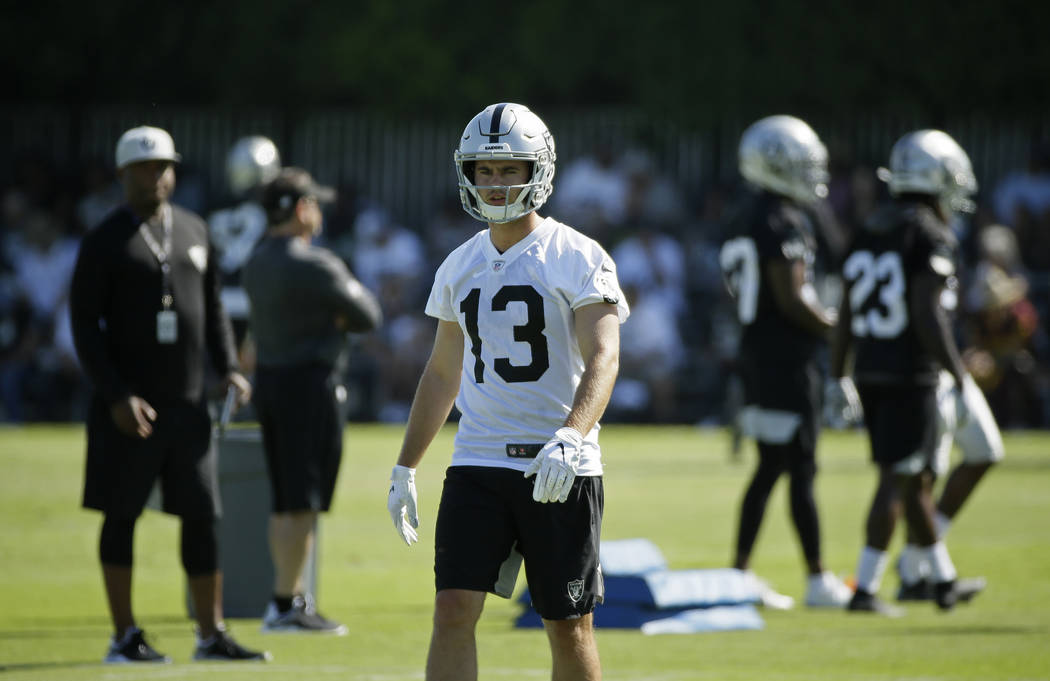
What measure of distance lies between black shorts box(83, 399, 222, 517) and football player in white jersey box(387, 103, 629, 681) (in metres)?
2.07

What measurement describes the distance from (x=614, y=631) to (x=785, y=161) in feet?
9.57

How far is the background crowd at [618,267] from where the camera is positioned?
813 inches

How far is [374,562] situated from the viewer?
11.3 metres

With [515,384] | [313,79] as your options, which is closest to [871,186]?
[313,79]

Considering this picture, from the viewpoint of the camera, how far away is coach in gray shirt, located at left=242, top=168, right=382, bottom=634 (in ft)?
28.8

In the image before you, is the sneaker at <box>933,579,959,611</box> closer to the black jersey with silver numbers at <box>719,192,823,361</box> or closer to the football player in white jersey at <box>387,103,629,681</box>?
the black jersey with silver numbers at <box>719,192,823,361</box>

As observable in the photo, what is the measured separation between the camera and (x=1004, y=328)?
18828mm

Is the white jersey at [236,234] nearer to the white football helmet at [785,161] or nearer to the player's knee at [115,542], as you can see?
the white football helmet at [785,161]

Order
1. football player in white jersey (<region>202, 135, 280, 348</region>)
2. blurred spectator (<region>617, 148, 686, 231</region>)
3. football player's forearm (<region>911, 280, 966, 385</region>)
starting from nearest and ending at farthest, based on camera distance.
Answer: football player's forearm (<region>911, 280, 966, 385</region>)
football player in white jersey (<region>202, 135, 280, 348</region>)
blurred spectator (<region>617, 148, 686, 231</region>)

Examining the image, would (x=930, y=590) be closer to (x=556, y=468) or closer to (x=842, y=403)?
(x=842, y=403)

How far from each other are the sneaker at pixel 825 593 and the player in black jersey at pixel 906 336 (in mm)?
167

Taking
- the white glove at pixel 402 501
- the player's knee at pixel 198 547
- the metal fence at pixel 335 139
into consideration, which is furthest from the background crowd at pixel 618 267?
the white glove at pixel 402 501

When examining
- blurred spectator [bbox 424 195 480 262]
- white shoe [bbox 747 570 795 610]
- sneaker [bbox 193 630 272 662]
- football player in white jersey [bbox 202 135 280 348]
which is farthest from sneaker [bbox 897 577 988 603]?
blurred spectator [bbox 424 195 480 262]

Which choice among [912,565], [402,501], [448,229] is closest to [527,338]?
[402,501]
